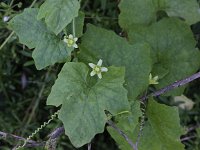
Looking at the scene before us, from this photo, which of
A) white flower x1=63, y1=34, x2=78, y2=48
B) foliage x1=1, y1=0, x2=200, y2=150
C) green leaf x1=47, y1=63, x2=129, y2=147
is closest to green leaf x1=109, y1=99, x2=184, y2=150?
foliage x1=1, y1=0, x2=200, y2=150

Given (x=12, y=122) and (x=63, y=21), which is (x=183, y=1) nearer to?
(x=63, y=21)

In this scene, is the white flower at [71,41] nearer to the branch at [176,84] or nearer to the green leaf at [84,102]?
the green leaf at [84,102]

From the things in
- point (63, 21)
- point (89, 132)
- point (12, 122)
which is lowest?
point (12, 122)

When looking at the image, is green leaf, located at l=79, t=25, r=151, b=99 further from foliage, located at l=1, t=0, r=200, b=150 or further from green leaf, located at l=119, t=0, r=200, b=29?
green leaf, located at l=119, t=0, r=200, b=29

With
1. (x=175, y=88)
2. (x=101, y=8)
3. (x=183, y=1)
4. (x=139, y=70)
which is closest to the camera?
(x=139, y=70)

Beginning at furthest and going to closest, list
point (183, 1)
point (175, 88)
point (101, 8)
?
point (101, 8) → point (183, 1) → point (175, 88)

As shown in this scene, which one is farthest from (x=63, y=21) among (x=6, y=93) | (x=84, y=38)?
(x=6, y=93)

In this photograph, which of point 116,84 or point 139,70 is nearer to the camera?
point 116,84

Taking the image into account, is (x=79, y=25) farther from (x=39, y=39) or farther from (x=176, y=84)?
(x=176, y=84)
